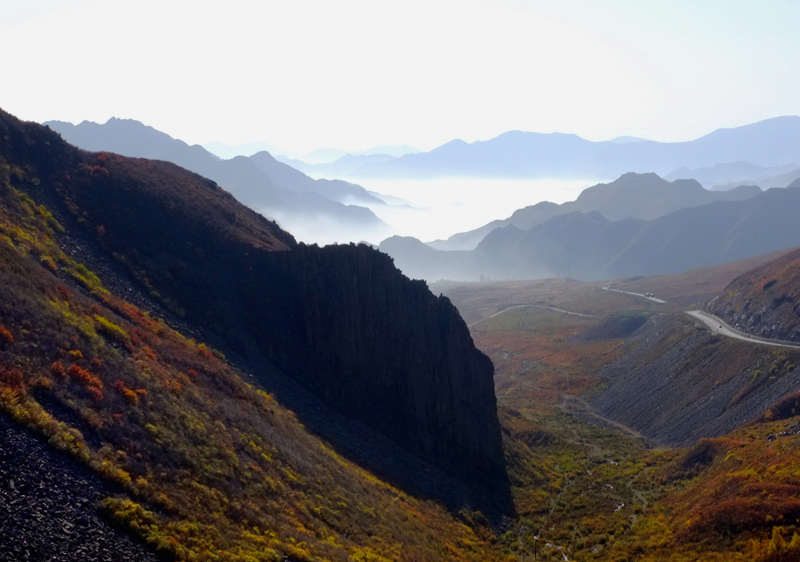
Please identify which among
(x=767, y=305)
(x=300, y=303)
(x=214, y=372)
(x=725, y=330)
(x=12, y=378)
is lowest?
(x=725, y=330)

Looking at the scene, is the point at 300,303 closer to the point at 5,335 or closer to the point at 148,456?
the point at 5,335

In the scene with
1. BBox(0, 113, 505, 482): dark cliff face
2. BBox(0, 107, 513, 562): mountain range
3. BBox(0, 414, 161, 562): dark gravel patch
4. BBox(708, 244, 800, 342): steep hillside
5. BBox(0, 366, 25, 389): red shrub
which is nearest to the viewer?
BBox(0, 414, 161, 562): dark gravel patch

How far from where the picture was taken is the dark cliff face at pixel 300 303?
109 feet

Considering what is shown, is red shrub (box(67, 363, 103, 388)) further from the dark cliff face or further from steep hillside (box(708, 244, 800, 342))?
steep hillside (box(708, 244, 800, 342))

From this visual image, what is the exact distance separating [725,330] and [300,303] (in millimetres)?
54019

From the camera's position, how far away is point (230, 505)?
15.2 meters

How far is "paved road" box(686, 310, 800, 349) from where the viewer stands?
5428cm

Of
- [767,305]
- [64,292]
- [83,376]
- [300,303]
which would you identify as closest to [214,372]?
[64,292]

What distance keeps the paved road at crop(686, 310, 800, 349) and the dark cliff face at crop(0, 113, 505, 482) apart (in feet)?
109

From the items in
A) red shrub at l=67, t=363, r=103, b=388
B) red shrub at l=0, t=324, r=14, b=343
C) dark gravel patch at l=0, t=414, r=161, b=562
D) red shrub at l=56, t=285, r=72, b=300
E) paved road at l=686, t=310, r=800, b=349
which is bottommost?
paved road at l=686, t=310, r=800, b=349

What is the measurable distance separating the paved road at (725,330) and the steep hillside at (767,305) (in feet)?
2.85

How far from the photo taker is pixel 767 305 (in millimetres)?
62625

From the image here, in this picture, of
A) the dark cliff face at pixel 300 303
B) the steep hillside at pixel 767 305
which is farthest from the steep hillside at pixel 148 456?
the steep hillside at pixel 767 305

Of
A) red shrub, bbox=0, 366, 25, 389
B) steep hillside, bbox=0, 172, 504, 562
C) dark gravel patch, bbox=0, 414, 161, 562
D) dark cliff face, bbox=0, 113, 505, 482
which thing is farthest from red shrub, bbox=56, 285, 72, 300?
dark gravel patch, bbox=0, 414, 161, 562
